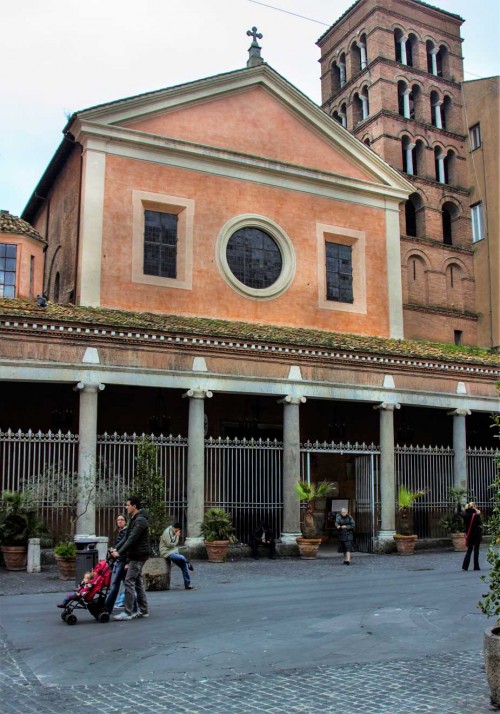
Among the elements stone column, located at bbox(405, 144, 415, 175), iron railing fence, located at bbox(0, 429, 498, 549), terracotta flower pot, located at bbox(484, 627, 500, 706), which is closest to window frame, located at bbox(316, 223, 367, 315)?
iron railing fence, located at bbox(0, 429, 498, 549)

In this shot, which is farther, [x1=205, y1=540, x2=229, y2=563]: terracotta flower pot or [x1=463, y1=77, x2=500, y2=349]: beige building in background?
[x1=463, y1=77, x2=500, y2=349]: beige building in background

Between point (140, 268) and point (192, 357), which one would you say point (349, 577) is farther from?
point (140, 268)

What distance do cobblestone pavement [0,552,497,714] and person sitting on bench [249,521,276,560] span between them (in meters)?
11.2

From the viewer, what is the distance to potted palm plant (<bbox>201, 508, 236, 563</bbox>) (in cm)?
1839

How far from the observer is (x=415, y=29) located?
117 feet

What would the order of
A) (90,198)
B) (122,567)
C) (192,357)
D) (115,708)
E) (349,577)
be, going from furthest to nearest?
(90,198)
(192,357)
(349,577)
(122,567)
(115,708)

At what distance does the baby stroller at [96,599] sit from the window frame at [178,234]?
12.8m

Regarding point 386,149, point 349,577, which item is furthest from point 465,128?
point 349,577

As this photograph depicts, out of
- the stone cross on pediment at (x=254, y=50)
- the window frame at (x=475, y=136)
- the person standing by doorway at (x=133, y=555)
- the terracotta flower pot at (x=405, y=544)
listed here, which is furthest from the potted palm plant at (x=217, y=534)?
the window frame at (x=475, y=136)

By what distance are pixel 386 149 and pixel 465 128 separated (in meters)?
4.93

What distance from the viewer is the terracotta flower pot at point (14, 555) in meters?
16.4

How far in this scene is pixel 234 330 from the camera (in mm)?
20562

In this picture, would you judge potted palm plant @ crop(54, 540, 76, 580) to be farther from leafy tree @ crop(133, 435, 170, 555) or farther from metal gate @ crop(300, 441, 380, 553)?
metal gate @ crop(300, 441, 380, 553)

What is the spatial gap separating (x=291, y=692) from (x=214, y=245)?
1792 cm
